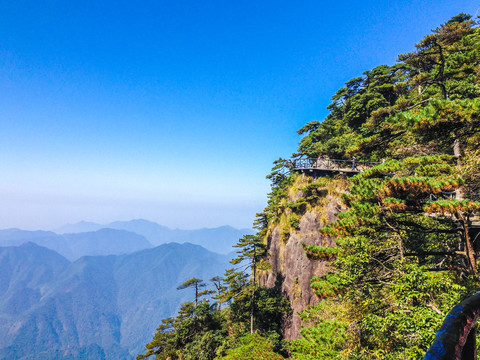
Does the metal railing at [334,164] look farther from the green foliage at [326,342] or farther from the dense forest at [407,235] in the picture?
the green foliage at [326,342]

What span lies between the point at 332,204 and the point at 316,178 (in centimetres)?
342

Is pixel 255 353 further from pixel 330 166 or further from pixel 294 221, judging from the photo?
pixel 330 166

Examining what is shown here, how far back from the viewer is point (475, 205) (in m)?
6.19

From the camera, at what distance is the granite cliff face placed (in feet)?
63.6

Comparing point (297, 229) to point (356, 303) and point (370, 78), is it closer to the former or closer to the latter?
point (356, 303)

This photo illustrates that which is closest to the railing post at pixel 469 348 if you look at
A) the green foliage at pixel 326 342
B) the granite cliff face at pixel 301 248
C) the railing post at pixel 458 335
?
the railing post at pixel 458 335

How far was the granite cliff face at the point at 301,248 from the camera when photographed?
19.4m

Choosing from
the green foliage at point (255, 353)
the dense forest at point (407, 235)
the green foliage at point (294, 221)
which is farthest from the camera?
the green foliage at point (294, 221)

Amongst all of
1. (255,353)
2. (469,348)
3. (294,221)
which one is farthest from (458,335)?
(294,221)

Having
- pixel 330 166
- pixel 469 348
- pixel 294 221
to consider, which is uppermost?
pixel 330 166

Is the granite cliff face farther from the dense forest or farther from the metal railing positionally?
the dense forest

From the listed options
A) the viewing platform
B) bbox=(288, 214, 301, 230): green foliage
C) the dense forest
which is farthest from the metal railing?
the dense forest

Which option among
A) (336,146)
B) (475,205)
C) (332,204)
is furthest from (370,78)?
(475,205)

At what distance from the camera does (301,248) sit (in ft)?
68.4
